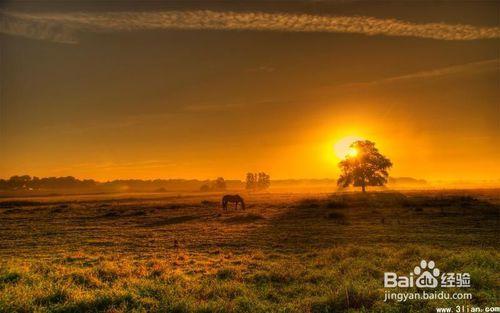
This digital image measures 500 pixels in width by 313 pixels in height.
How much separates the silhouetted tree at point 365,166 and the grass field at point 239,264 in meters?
58.0

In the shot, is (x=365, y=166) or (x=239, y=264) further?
(x=365, y=166)

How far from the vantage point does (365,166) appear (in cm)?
9056

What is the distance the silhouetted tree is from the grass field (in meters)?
58.0

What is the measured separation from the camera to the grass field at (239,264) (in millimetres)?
10891

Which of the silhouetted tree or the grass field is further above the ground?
the silhouetted tree

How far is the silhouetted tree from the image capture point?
9050cm

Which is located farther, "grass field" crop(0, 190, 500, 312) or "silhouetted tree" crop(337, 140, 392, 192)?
"silhouetted tree" crop(337, 140, 392, 192)

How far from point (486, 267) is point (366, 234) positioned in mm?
11744

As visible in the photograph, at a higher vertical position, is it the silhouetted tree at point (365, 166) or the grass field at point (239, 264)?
the silhouetted tree at point (365, 166)

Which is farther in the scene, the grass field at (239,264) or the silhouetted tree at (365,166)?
the silhouetted tree at (365,166)

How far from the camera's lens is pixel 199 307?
10.3m

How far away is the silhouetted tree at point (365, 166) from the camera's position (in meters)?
90.5

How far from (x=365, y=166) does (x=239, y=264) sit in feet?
258

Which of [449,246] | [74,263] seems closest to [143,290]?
[74,263]
